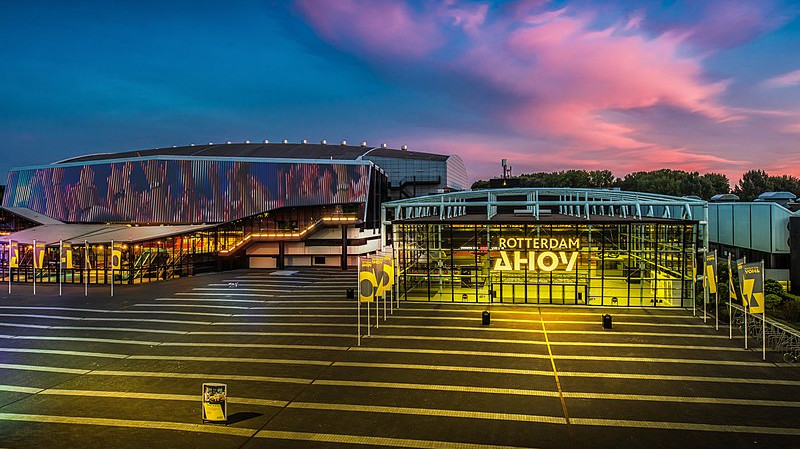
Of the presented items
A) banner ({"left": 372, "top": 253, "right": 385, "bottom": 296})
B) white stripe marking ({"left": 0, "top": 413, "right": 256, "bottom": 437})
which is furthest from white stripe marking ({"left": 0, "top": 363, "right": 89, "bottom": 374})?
banner ({"left": 372, "top": 253, "right": 385, "bottom": 296})

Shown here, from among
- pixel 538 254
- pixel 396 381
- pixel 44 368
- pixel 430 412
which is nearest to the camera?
pixel 430 412

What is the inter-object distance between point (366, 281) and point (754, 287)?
16.0 metres

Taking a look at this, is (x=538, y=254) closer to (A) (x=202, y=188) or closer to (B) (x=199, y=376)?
(B) (x=199, y=376)

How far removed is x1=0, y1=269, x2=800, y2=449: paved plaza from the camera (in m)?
11.9

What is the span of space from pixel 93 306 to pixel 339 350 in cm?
2004

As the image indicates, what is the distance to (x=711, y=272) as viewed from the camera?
2388cm

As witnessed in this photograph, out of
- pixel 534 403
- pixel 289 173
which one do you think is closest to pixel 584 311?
pixel 534 403

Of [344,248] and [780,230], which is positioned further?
[344,248]

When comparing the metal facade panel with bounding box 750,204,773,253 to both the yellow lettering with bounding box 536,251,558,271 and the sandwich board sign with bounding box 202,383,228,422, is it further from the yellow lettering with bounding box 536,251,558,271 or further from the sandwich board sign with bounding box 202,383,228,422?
the sandwich board sign with bounding box 202,383,228,422

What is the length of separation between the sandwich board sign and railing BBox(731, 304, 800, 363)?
1890 centimetres

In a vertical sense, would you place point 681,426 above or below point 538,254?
below

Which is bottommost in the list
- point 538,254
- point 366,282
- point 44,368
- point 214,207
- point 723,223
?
point 44,368

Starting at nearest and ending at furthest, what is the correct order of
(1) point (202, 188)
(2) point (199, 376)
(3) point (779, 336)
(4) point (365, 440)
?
1. (4) point (365, 440)
2. (2) point (199, 376)
3. (3) point (779, 336)
4. (1) point (202, 188)

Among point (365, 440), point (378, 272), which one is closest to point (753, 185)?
point (378, 272)
